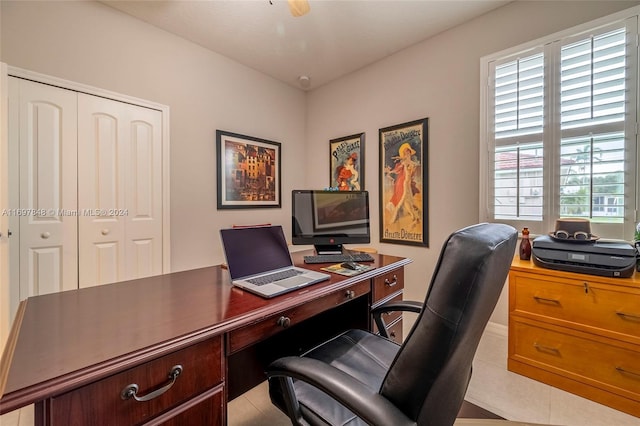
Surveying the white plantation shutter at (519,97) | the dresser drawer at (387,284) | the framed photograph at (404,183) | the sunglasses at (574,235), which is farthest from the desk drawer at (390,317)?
the white plantation shutter at (519,97)

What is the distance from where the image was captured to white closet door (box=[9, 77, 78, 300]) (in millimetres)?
2061

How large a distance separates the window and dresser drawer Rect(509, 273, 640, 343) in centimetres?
54

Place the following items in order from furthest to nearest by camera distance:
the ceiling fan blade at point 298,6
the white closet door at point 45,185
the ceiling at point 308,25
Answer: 1. the ceiling at point 308,25
2. the white closet door at point 45,185
3. the ceiling fan blade at point 298,6

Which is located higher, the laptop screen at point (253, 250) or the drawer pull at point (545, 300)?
the laptop screen at point (253, 250)

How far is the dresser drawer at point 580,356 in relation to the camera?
1606 millimetres

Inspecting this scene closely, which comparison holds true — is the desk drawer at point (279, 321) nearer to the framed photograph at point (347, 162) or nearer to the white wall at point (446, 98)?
the white wall at point (446, 98)

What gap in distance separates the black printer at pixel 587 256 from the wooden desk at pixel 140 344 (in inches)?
56.6

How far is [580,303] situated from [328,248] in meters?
1.63

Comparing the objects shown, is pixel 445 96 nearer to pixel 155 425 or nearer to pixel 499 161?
pixel 499 161

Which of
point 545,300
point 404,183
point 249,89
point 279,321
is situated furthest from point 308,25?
point 545,300

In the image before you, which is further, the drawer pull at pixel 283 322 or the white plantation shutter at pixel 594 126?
the white plantation shutter at pixel 594 126

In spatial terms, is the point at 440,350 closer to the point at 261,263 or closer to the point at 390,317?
the point at 261,263

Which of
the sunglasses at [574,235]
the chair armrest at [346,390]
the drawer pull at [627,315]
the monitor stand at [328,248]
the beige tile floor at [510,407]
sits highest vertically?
the sunglasses at [574,235]

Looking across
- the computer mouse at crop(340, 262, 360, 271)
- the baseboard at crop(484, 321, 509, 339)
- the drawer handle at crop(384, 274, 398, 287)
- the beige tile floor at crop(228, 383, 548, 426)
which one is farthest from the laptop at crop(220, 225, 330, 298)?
the baseboard at crop(484, 321, 509, 339)
